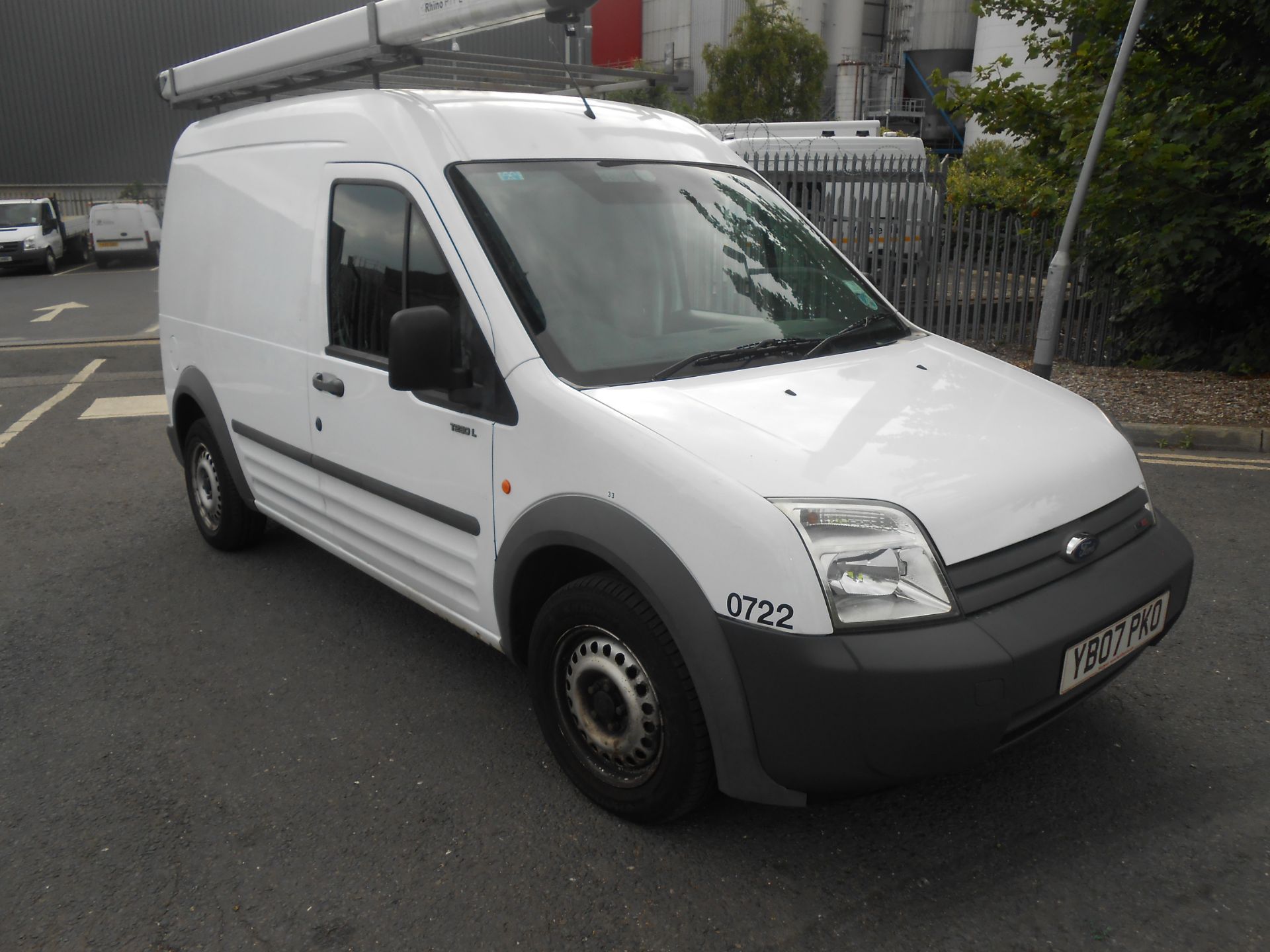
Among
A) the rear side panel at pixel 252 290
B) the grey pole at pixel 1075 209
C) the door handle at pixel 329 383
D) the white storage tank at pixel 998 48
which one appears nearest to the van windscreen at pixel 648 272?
the door handle at pixel 329 383

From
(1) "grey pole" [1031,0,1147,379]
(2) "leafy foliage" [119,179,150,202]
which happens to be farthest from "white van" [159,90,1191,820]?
(2) "leafy foliage" [119,179,150,202]

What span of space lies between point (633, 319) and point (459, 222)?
621 millimetres

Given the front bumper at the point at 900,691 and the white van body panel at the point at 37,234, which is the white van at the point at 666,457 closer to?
the front bumper at the point at 900,691

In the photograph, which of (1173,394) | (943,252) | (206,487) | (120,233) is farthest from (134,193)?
(1173,394)

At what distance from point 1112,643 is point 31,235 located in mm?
27247

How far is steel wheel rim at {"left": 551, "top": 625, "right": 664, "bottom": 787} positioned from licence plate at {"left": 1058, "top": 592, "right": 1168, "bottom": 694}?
41.0 inches

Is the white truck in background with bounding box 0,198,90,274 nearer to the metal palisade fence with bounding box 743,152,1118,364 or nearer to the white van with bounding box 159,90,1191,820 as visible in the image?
the metal palisade fence with bounding box 743,152,1118,364

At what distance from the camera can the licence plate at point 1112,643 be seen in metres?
2.54

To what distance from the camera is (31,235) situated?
24.2m

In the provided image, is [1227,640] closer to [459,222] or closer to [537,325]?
[537,325]

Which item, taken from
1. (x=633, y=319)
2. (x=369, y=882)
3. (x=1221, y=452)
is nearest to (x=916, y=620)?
(x=633, y=319)

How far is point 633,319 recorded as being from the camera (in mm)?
3182

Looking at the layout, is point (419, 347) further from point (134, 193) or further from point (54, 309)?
point (134, 193)

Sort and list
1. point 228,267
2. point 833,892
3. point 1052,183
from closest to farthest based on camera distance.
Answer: point 833,892 < point 228,267 < point 1052,183
